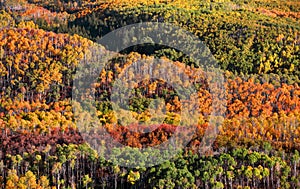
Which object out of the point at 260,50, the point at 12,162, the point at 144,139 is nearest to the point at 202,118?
the point at 144,139

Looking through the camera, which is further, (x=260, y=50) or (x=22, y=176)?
(x=260, y=50)

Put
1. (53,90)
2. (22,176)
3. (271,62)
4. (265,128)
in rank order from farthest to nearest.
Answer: (271,62) < (53,90) < (265,128) < (22,176)

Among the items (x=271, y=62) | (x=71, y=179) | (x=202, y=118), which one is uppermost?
(x=271, y=62)

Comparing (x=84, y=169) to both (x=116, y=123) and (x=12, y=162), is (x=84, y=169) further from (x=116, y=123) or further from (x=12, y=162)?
(x=116, y=123)

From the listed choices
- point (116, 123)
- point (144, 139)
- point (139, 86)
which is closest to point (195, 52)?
point (139, 86)

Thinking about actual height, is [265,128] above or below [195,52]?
below

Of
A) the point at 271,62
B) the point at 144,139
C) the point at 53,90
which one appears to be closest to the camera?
the point at 144,139
